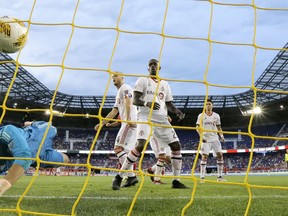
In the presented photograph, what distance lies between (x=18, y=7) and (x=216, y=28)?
239 centimetres

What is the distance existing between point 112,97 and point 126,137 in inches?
1338

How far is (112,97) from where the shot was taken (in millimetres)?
40594

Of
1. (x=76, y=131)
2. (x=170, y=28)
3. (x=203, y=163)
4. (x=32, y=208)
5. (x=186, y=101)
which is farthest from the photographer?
(x=76, y=131)

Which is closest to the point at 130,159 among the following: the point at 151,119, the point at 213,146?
the point at 151,119

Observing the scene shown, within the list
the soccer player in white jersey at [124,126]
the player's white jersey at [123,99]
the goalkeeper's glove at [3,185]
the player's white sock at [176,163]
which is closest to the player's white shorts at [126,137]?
the soccer player in white jersey at [124,126]

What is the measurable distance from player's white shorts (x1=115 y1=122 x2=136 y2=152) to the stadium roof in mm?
19667

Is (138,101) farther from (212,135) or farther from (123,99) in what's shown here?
(212,135)

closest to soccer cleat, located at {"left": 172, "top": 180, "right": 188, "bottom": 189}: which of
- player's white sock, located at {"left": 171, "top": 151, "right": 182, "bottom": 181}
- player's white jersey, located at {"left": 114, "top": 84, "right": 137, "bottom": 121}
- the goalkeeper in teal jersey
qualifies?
player's white sock, located at {"left": 171, "top": 151, "right": 182, "bottom": 181}

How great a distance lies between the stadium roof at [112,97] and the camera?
2952cm

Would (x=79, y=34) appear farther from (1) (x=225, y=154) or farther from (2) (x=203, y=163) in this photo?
→ (1) (x=225, y=154)

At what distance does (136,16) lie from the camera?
4438 mm

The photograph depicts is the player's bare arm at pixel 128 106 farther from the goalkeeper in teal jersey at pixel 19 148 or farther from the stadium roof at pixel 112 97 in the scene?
Answer: the stadium roof at pixel 112 97

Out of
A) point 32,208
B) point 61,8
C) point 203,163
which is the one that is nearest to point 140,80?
point 61,8

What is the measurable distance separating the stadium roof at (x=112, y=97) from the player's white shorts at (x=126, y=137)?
64.5ft
